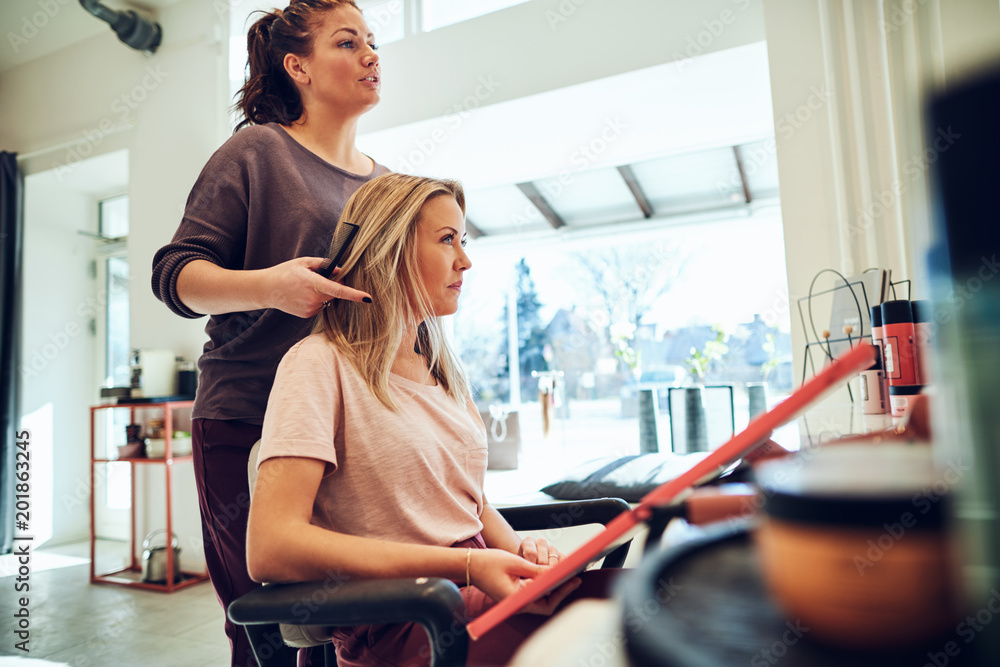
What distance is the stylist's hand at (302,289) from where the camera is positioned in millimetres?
986

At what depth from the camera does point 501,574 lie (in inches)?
29.8

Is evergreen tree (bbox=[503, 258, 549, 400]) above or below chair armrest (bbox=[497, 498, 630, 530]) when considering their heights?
above

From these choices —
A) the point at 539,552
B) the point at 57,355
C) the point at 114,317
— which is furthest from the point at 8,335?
the point at 539,552

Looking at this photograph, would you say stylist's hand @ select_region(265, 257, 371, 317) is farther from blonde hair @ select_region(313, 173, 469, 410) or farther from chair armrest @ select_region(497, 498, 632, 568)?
chair armrest @ select_region(497, 498, 632, 568)

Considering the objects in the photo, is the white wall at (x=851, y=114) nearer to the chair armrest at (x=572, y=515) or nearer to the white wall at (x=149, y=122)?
the chair armrest at (x=572, y=515)

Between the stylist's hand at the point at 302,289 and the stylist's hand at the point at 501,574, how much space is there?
449 millimetres

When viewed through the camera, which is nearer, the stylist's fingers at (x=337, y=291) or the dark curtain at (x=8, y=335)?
the stylist's fingers at (x=337, y=291)

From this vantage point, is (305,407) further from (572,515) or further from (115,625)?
(115,625)

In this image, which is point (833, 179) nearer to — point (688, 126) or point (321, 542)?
point (688, 126)

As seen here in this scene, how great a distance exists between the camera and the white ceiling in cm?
398

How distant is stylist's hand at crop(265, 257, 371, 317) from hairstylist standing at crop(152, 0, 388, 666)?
0.03 metres

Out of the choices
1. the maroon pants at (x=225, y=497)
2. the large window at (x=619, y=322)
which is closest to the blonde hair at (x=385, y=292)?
the maroon pants at (x=225, y=497)

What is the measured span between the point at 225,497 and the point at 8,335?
435 centimetres

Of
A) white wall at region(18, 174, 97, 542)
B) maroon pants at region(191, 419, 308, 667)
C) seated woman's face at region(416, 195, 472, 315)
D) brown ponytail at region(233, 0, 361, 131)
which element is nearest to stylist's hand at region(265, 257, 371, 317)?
seated woman's face at region(416, 195, 472, 315)
